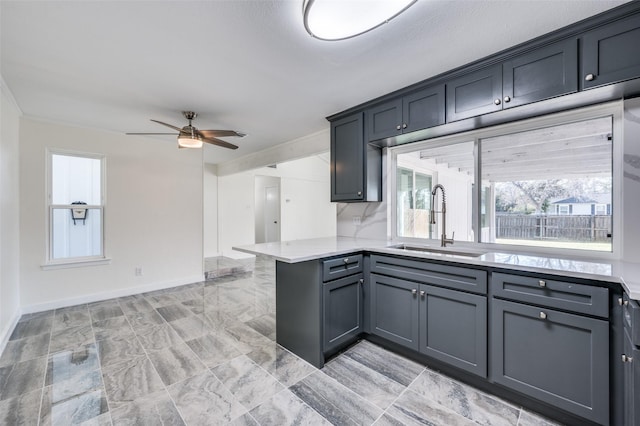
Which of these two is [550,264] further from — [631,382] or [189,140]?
[189,140]

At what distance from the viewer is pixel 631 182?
1770 millimetres

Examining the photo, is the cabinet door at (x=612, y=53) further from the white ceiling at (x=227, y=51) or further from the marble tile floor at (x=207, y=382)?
the marble tile floor at (x=207, y=382)

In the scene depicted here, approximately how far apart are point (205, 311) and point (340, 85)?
3.06 meters

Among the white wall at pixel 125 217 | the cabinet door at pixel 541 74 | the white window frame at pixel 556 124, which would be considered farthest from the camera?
the white wall at pixel 125 217

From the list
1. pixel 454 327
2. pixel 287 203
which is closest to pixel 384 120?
pixel 454 327

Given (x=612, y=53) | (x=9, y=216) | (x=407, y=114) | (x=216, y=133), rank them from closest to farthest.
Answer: (x=612, y=53)
(x=407, y=114)
(x=9, y=216)
(x=216, y=133)

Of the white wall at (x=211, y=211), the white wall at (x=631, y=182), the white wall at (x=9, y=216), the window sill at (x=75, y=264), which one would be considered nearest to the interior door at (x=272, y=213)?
→ the white wall at (x=211, y=211)

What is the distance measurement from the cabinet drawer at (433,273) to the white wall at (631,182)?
0.94 metres

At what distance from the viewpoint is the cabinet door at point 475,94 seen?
195cm

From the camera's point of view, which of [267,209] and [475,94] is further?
[267,209]

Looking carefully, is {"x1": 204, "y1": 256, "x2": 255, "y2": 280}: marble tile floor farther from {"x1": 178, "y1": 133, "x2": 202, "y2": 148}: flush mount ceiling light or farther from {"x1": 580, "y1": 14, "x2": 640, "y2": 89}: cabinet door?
{"x1": 580, "y1": 14, "x2": 640, "y2": 89}: cabinet door

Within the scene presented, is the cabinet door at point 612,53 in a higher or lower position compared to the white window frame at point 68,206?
higher

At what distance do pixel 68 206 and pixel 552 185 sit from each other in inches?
216

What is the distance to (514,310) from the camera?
5.66ft
